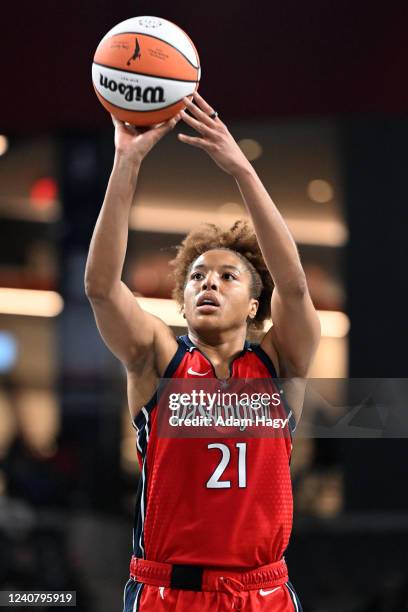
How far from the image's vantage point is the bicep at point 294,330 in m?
3.20

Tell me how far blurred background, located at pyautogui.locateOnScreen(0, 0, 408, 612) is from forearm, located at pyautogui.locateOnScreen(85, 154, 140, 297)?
2941mm

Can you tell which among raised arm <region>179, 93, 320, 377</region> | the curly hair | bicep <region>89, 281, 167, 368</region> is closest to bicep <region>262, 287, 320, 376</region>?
raised arm <region>179, 93, 320, 377</region>

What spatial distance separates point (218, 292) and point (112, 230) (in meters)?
0.48

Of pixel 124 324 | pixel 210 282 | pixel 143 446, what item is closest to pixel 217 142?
pixel 210 282

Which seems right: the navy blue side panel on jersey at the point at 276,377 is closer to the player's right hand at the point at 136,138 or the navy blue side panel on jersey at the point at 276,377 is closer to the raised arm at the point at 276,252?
the raised arm at the point at 276,252

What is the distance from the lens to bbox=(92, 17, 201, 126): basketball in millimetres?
3170

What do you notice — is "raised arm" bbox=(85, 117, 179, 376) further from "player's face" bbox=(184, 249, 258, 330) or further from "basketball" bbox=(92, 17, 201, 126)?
"player's face" bbox=(184, 249, 258, 330)

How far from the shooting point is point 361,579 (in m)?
6.18

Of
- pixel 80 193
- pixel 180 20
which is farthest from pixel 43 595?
pixel 180 20

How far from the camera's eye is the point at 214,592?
3111 mm

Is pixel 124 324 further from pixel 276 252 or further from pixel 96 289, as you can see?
pixel 276 252

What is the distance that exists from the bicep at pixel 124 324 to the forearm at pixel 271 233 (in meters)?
0.44

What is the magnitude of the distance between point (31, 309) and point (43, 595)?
200 centimetres

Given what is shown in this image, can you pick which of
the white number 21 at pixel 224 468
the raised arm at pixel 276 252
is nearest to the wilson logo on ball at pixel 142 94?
the raised arm at pixel 276 252
